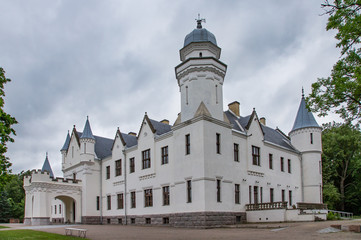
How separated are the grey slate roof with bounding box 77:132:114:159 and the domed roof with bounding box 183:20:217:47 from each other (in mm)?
19175

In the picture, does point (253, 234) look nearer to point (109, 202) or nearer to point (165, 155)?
point (165, 155)

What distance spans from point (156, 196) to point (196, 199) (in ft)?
20.4

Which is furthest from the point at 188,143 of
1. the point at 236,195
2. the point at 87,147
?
the point at 87,147

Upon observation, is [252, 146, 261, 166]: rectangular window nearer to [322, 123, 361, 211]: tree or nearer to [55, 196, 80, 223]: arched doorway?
[322, 123, 361, 211]: tree

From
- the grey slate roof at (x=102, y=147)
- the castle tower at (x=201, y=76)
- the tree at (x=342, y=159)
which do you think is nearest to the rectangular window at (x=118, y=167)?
the grey slate roof at (x=102, y=147)

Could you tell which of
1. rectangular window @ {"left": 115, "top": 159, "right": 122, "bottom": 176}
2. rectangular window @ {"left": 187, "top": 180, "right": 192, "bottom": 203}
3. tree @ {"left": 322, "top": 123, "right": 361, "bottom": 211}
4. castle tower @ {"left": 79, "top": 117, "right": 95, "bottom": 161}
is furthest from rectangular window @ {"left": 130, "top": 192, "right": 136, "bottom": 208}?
tree @ {"left": 322, "top": 123, "right": 361, "bottom": 211}

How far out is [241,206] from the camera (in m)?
27.5

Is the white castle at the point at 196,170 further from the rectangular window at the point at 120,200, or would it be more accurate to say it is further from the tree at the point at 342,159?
the tree at the point at 342,159

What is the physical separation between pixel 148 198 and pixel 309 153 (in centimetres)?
1873

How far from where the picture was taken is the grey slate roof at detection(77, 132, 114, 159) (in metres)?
40.9

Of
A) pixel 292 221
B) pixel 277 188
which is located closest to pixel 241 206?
pixel 292 221

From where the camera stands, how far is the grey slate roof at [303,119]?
3738cm

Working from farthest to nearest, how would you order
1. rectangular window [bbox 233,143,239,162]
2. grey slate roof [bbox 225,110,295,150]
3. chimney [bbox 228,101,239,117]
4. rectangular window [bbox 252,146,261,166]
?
1. chimney [bbox 228,101,239,117]
2. grey slate roof [bbox 225,110,295,150]
3. rectangular window [bbox 252,146,261,166]
4. rectangular window [bbox 233,143,239,162]

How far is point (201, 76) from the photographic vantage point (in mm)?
27141
